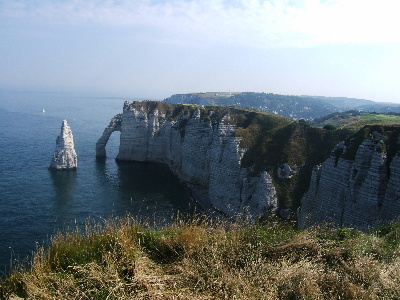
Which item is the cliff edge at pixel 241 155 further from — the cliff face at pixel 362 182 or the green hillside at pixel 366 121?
the green hillside at pixel 366 121

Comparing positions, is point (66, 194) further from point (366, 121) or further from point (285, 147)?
point (366, 121)

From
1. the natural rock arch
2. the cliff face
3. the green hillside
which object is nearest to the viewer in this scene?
the cliff face

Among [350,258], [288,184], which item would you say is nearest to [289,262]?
[350,258]

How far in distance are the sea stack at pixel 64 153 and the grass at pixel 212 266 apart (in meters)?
59.8

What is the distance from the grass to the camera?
6.47 meters

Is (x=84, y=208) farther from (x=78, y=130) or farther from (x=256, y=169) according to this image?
(x=78, y=130)

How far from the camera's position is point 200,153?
58.0 meters

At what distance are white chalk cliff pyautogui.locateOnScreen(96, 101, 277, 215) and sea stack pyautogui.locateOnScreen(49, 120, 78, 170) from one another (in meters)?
12.1

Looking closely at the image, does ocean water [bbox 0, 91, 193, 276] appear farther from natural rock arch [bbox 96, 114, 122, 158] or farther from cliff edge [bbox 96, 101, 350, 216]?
cliff edge [bbox 96, 101, 350, 216]

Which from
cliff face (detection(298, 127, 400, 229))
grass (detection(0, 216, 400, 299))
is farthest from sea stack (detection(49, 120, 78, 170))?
grass (detection(0, 216, 400, 299))

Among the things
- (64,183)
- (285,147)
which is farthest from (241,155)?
(64,183)

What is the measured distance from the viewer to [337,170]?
33.8m

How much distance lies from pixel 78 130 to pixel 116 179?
66.0 metres

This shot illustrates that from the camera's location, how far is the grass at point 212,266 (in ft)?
21.2
